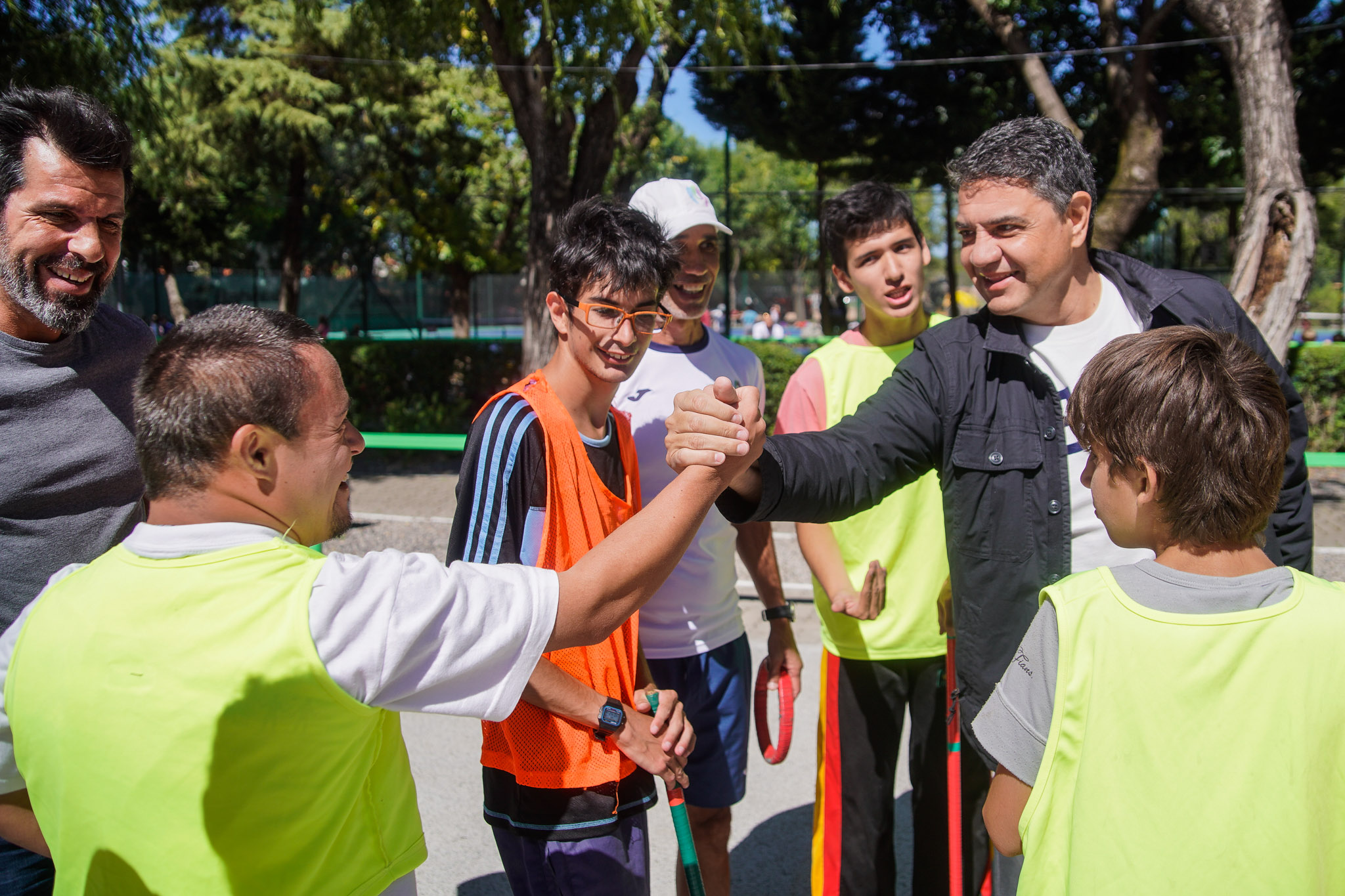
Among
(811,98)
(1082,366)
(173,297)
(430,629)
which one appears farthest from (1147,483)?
(173,297)

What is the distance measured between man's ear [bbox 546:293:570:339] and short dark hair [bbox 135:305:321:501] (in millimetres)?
1012

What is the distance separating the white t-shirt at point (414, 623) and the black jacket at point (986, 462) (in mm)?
762

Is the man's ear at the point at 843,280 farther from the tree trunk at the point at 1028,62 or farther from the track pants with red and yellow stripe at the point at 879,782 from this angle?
the tree trunk at the point at 1028,62

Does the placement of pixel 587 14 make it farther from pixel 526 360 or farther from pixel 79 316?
pixel 79 316

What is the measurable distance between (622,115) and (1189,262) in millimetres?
18498

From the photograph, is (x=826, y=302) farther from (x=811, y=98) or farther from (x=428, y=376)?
(x=428, y=376)

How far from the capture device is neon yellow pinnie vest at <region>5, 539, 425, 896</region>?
1.25 metres

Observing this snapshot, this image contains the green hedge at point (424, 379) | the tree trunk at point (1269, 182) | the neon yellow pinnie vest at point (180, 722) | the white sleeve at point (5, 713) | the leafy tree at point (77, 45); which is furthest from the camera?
the green hedge at point (424, 379)

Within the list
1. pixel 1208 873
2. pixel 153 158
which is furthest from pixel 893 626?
pixel 153 158

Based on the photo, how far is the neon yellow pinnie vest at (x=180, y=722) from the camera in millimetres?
1247

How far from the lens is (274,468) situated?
1.38 metres

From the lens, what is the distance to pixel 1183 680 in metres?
1.34

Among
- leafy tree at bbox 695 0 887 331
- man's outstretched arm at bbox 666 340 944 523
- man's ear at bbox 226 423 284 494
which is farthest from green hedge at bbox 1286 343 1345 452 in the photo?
man's ear at bbox 226 423 284 494

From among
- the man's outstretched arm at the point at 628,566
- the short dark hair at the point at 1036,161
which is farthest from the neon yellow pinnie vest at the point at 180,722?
the short dark hair at the point at 1036,161
